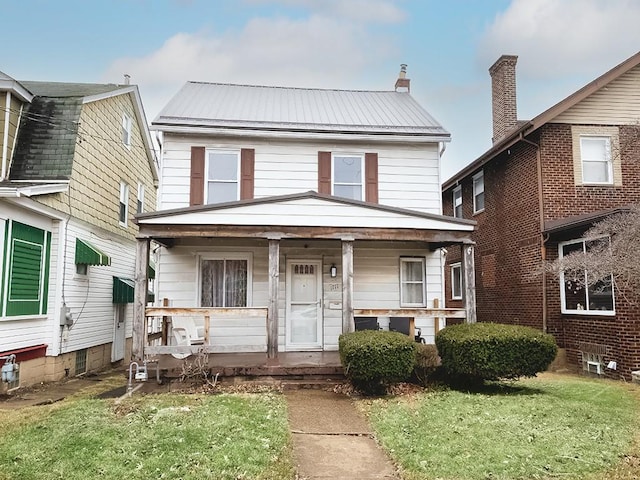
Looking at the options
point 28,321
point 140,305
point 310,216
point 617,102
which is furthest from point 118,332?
point 617,102

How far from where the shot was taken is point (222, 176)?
11.6 meters

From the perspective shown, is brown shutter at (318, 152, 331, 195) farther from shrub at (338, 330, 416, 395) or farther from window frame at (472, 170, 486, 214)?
window frame at (472, 170, 486, 214)

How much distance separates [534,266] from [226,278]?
7.53 metres

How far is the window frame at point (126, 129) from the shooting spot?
50.5 feet

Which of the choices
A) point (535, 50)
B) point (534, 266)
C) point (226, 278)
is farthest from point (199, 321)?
point (535, 50)

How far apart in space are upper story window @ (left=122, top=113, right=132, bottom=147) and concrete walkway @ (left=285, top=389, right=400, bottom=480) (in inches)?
432

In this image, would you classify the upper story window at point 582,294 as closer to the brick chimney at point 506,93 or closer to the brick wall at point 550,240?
the brick wall at point 550,240

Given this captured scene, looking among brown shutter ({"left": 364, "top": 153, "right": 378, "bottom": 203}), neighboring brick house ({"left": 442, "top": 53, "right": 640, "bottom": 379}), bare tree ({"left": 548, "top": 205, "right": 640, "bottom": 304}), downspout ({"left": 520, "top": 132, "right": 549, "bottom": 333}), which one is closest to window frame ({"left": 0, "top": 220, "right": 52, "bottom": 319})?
brown shutter ({"left": 364, "top": 153, "right": 378, "bottom": 203})

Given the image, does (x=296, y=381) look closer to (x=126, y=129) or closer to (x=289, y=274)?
(x=289, y=274)

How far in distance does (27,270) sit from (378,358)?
711 cm

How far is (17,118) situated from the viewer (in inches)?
414

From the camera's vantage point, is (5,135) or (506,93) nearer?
(5,135)

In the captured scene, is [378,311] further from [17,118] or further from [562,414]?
[17,118]

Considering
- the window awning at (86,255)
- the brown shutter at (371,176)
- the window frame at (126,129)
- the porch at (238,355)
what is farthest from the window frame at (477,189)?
the window frame at (126,129)
